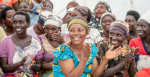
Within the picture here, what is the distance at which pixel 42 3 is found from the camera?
21.5 feet

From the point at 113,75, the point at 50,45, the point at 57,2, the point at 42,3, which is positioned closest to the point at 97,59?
the point at 113,75

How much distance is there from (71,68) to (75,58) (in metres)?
0.23

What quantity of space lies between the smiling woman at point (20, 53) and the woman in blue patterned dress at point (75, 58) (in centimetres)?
94

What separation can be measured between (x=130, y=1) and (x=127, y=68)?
4918mm

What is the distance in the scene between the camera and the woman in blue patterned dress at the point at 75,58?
2562mm

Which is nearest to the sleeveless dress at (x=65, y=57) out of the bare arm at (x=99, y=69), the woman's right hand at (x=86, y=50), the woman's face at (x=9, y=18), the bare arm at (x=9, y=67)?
the bare arm at (x=99, y=69)

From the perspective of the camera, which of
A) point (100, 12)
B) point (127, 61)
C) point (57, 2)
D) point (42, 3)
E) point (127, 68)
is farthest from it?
point (57, 2)

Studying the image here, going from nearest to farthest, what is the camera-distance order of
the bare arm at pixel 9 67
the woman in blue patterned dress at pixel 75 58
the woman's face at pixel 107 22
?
the woman in blue patterned dress at pixel 75 58, the bare arm at pixel 9 67, the woman's face at pixel 107 22

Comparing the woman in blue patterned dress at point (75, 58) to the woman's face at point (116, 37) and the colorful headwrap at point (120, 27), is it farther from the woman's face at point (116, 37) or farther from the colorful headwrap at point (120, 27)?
the colorful headwrap at point (120, 27)

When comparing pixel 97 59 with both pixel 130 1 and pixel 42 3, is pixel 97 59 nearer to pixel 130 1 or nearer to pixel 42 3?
pixel 42 3

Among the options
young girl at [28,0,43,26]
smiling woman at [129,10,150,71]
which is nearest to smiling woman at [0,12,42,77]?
smiling woman at [129,10,150,71]

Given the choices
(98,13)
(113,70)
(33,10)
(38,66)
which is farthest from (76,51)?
(33,10)

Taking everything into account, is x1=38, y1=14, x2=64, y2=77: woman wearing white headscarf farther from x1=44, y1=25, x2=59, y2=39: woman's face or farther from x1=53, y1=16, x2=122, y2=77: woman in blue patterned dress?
x1=53, y1=16, x2=122, y2=77: woman in blue patterned dress

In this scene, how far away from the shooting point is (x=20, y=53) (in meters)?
3.51
